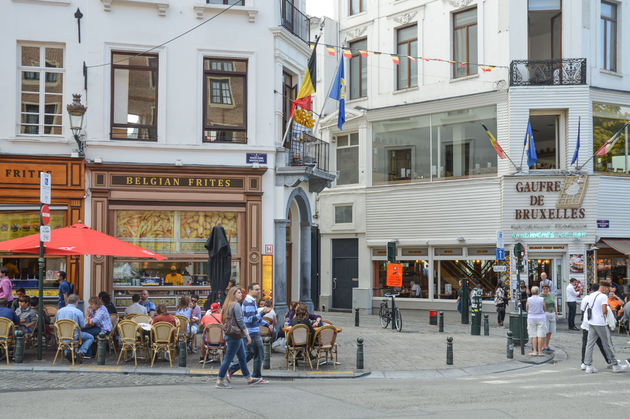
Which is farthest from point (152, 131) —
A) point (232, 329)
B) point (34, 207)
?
point (232, 329)

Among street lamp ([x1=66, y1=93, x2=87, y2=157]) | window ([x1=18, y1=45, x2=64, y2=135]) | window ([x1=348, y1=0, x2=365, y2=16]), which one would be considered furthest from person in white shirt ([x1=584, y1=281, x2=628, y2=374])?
window ([x1=348, y1=0, x2=365, y2=16])

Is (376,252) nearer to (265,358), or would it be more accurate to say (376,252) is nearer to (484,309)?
(484,309)

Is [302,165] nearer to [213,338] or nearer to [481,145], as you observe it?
[213,338]

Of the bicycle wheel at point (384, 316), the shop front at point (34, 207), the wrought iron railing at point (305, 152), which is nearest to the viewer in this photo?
the shop front at point (34, 207)

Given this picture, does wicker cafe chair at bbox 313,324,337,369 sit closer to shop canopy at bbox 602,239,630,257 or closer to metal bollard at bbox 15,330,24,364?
metal bollard at bbox 15,330,24,364

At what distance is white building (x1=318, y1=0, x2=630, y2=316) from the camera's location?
25.5m

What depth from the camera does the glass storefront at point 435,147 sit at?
27031 mm

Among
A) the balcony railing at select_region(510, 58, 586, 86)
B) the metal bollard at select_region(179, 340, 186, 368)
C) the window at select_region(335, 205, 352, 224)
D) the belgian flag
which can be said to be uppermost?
the balcony railing at select_region(510, 58, 586, 86)

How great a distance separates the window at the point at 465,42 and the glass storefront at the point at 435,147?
159cm

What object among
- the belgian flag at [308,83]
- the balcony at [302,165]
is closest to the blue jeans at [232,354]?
the balcony at [302,165]

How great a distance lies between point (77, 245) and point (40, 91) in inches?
227

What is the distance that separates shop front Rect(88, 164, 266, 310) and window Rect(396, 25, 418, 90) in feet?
40.3

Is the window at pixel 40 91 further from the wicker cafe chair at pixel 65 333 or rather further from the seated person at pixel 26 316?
the wicker cafe chair at pixel 65 333

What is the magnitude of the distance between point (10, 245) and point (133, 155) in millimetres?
4335
